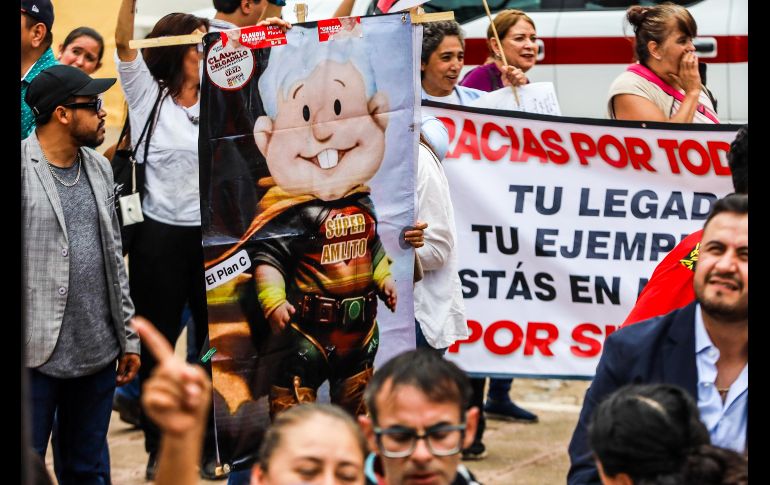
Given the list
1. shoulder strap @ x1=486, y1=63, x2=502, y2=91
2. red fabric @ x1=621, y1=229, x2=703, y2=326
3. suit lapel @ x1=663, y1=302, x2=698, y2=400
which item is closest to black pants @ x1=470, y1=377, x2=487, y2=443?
shoulder strap @ x1=486, y1=63, x2=502, y2=91

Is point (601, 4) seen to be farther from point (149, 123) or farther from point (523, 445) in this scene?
point (149, 123)

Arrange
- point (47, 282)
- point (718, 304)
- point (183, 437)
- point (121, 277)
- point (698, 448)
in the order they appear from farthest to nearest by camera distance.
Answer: point (121, 277), point (47, 282), point (718, 304), point (698, 448), point (183, 437)

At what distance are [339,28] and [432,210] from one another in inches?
35.5

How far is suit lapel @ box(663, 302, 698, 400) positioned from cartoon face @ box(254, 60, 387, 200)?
66.9 inches

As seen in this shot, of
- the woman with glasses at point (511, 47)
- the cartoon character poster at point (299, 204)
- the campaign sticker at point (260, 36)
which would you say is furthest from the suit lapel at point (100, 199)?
the woman with glasses at point (511, 47)

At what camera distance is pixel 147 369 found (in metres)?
5.93

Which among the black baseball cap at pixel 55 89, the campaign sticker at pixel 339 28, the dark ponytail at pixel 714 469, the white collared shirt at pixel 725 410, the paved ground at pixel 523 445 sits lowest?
the paved ground at pixel 523 445

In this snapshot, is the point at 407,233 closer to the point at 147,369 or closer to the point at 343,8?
the point at 343,8

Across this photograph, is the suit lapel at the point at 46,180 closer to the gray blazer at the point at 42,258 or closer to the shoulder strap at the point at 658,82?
the gray blazer at the point at 42,258

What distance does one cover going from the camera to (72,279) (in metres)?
4.67

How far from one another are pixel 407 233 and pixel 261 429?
92cm

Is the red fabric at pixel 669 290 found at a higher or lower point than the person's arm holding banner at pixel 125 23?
lower

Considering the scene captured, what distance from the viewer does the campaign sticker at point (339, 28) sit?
4.73m

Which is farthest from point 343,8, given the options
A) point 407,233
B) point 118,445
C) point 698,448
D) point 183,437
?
point 183,437
